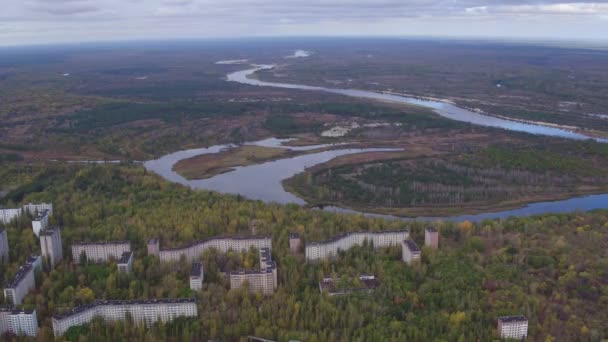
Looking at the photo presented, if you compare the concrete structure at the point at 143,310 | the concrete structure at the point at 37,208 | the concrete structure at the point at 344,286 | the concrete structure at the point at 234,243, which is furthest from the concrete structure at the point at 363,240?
the concrete structure at the point at 37,208

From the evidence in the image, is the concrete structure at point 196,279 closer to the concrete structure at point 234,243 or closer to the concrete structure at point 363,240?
the concrete structure at point 234,243

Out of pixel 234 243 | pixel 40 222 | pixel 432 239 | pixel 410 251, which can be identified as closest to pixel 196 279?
pixel 234 243

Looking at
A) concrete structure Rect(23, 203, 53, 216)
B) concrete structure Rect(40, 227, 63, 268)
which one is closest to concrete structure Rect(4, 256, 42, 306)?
concrete structure Rect(40, 227, 63, 268)

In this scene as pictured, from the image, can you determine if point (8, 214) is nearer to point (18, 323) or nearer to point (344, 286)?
point (18, 323)

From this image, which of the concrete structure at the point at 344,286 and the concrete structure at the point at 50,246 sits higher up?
the concrete structure at the point at 50,246

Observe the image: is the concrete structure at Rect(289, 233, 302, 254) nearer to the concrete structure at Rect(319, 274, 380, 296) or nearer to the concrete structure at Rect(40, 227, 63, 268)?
the concrete structure at Rect(319, 274, 380, 296)

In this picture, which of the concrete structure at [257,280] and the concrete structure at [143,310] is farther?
the concrete structure at [257,280]

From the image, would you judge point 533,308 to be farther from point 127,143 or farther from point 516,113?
point 516,113
